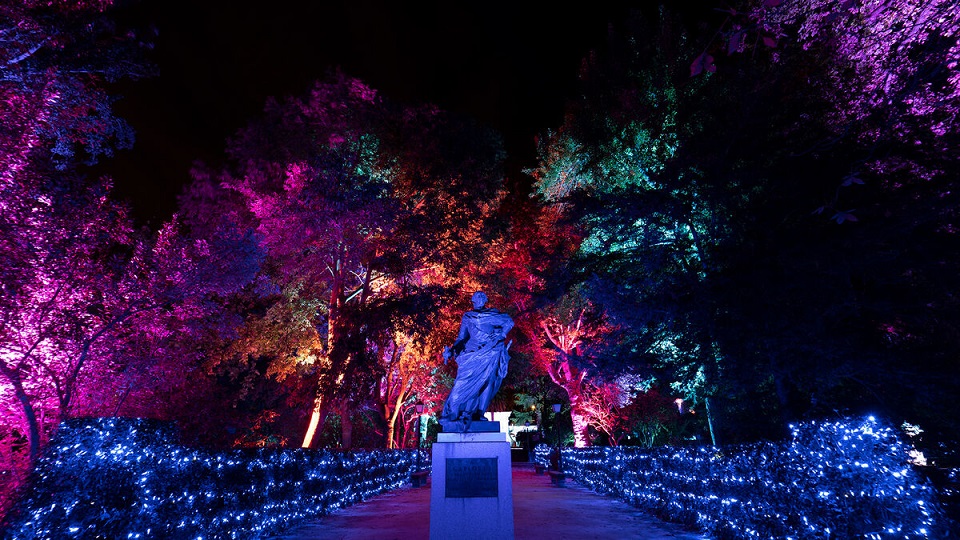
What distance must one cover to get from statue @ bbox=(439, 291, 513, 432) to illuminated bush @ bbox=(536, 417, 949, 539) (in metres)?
3.26

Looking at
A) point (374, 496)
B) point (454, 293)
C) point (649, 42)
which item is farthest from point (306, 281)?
point (649, 42)

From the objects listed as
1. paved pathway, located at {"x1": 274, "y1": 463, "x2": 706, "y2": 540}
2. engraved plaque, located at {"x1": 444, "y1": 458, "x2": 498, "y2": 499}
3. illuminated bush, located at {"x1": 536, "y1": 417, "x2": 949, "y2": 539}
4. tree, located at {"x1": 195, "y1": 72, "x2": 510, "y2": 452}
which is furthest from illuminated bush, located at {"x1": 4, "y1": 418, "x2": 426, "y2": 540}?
illuminated bush, located at {"x1": 536, "y1": 417, "x2": 949, "y2": 539}

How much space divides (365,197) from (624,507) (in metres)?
9.43

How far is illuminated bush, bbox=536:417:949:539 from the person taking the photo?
4.11 m

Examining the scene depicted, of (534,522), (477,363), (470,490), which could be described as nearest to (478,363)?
(477,363)

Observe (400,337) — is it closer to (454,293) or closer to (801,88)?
(454,293)

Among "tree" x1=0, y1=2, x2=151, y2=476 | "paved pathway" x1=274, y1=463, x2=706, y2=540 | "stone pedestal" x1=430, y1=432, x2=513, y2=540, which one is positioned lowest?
"paved pathway" x1=274, y1=463, x2=706, y2=540

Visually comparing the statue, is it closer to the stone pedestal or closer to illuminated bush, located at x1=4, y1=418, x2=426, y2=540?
the stone pedestal

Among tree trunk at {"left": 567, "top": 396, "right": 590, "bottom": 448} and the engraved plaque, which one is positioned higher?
tree trunk at {"left": 567, "top": 396, "right": 590, "bottom": 448}

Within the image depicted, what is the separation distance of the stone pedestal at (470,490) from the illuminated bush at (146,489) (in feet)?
8.71

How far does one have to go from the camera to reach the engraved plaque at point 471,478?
19.0ft

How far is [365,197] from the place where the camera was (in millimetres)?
12820

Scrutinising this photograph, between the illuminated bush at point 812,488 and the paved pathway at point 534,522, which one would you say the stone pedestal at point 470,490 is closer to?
the paved pathway at point 534,522

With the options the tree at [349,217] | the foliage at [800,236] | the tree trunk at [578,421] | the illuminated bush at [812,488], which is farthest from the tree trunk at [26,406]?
the tree trunk at [578,421]
